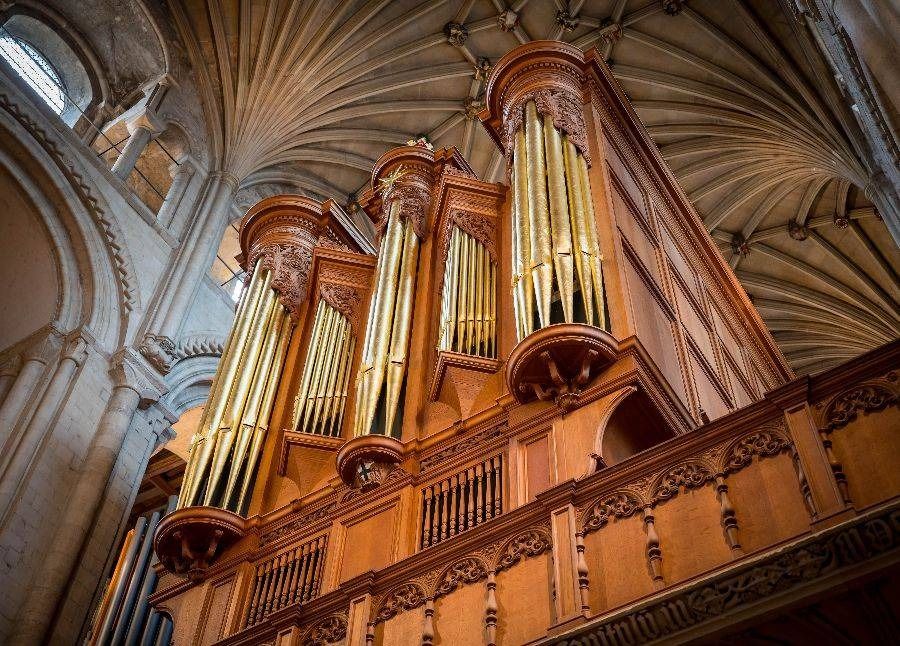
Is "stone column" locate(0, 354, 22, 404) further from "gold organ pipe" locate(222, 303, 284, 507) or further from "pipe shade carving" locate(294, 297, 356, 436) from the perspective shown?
"pipe shade carving" locate(294, 297, 356, 436)

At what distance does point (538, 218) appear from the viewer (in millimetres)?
7484

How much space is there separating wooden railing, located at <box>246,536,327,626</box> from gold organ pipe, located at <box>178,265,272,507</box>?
949mm

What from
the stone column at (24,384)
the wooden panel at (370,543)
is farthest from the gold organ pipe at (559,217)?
the stone column at (24,384)

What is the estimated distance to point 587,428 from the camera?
620 centimetres

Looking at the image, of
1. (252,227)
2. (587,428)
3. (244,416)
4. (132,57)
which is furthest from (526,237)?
(132,57)

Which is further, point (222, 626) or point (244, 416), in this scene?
point (244, 416)

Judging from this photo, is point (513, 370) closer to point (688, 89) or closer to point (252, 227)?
point (252, 227)

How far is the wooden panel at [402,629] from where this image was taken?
18.1 feet

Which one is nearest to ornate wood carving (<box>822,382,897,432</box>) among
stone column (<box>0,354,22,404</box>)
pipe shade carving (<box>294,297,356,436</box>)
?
pipe shade carving (<box>294,297,356,436</box>)

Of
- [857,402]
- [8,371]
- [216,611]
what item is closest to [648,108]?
[8,371]

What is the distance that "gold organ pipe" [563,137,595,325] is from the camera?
669cm

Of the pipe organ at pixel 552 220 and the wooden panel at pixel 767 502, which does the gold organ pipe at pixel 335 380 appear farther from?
the wooden panel at pixel 767 502

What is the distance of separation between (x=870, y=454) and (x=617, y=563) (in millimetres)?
1332

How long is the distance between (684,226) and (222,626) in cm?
638
